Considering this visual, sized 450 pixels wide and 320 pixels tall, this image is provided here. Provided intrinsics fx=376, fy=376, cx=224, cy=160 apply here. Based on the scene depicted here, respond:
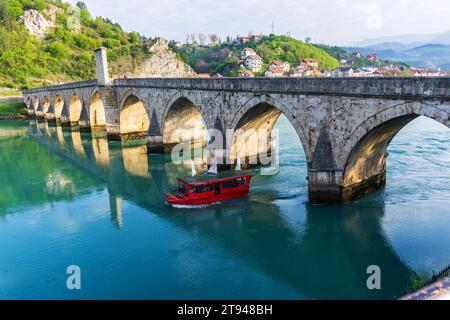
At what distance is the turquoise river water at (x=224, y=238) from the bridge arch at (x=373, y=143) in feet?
2.61

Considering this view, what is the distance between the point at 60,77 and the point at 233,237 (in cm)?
7326

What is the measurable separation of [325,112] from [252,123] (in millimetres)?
6355

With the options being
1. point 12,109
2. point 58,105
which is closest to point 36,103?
point 12,109

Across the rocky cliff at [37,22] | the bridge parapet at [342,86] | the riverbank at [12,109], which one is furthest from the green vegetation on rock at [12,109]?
the bridge parapet at [342,86]

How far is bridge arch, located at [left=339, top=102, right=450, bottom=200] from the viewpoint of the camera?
37.1 feet

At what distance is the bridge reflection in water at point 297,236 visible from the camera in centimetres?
1096

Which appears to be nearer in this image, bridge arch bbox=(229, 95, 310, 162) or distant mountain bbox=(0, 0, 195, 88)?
bridge arch bbox=(229, 95, 310, 162)

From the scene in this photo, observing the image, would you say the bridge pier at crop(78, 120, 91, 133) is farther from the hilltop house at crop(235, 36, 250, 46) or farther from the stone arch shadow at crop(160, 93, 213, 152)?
the hilltop house at crop(235, 36, 250, 46)

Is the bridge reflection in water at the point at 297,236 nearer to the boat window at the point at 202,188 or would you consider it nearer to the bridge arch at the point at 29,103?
the boat window at the point at 202,188

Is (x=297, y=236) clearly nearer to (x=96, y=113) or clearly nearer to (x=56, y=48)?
(x=96, y=113)

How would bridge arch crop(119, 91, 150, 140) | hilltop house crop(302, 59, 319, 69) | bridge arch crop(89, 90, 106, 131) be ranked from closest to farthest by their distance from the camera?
bridge arch crop(119, 91, 150, 140) < bridge arch crop(89, 90, 106, 131) < hilltop house crop(302, 59, 319, 69)

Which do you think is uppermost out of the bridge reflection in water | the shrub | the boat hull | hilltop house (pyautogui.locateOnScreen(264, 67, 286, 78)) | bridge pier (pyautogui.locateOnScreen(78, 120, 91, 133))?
the shrub

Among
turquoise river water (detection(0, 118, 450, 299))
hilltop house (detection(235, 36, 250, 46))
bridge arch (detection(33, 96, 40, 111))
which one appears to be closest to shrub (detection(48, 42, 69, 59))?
bridge arch (detection(33, 96, 40, 111))

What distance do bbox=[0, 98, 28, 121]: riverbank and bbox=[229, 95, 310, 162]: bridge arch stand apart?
49632 mm
